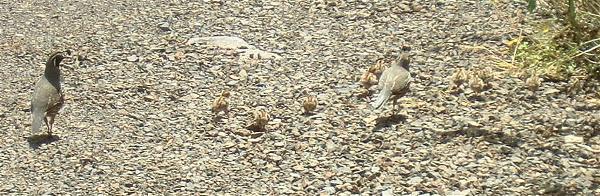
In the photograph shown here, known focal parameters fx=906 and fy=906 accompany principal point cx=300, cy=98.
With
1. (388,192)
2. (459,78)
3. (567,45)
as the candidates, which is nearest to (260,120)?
(388,192)

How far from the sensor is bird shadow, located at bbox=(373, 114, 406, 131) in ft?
20.3

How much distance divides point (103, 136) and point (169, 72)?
121 cm

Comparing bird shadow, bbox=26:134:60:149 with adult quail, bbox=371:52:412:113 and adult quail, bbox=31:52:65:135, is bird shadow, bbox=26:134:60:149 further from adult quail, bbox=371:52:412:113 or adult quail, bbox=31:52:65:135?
adult quail, bbox=371:52:412:113

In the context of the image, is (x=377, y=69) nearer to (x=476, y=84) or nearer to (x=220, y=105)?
(x=476, y=84)

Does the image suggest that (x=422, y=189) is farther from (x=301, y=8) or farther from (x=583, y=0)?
(x=301, y=8)

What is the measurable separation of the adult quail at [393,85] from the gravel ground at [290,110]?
0.15m

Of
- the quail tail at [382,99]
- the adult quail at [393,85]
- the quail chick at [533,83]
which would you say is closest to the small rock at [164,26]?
the adult quail at [393,85]

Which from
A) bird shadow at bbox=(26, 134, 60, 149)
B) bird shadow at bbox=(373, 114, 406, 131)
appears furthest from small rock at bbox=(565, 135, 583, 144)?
bird shadow at bbox=(26, 134, 60, 149)

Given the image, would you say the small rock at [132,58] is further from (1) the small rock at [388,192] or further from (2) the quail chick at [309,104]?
(1) the small rock at [388,192]

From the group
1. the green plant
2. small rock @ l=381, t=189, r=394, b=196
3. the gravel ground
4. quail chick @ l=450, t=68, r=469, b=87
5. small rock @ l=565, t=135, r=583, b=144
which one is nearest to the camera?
small rock @ l=381, t=189, r=394, b=196

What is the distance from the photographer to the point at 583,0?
7.10 meters

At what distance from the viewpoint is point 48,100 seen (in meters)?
6.50

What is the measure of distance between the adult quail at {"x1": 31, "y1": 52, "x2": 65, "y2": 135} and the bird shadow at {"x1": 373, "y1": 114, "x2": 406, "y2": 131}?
2.31m

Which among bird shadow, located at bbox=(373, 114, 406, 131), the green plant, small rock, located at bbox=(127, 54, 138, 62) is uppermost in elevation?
the green plant
